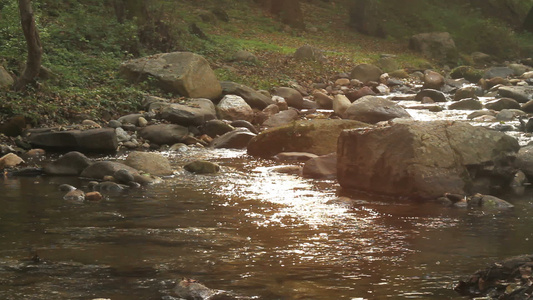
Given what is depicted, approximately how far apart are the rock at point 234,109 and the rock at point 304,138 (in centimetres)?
363

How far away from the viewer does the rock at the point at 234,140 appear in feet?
46.5

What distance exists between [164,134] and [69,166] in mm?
3222

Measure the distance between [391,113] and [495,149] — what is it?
607 centimetres

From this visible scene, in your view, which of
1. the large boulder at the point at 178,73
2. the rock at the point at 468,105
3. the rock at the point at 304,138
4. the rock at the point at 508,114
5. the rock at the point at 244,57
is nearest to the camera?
the rock at the point at 304,138

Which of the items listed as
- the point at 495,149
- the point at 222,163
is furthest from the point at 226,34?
the point at 495,149

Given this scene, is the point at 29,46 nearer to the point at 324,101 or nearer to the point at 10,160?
Result: the point at 10,160

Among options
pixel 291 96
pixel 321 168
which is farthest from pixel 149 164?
pixel 291 96

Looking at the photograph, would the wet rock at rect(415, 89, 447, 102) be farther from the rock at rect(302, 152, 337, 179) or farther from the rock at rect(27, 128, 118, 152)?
the rock at rect(27, 128, 118, 152)

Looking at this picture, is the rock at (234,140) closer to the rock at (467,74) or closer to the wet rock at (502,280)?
the wet rock at (502,280)

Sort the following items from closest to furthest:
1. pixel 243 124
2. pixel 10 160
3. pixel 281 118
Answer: pixel 10 160, pixel 243 124, pixel 281 118

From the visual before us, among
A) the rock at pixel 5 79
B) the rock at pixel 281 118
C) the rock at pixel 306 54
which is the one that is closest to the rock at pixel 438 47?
the rock at pixel 306 54

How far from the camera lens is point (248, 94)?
727 inches

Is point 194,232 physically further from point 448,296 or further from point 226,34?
point 226,34

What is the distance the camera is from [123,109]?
1645cm
